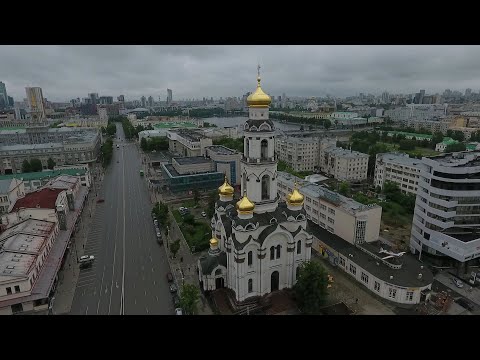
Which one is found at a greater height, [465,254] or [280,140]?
[280,140]

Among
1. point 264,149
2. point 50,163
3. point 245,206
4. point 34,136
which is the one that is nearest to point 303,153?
point 264,149

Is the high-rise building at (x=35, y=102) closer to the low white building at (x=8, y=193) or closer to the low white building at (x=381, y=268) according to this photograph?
the low white building at (x=8, y=193)

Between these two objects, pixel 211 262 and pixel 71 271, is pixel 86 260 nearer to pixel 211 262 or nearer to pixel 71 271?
pixel 71 271

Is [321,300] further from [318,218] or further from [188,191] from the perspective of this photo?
[188,191]

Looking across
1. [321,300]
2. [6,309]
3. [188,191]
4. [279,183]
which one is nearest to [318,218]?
[279,183]

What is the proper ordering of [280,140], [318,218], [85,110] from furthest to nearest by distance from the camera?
[85,110]
[280,140]
[318,218]

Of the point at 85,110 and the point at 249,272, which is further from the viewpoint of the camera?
the point at 85,110

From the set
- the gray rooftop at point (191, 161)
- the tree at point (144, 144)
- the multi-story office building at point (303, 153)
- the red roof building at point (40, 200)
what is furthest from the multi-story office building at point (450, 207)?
the tree at point (144, 144)
